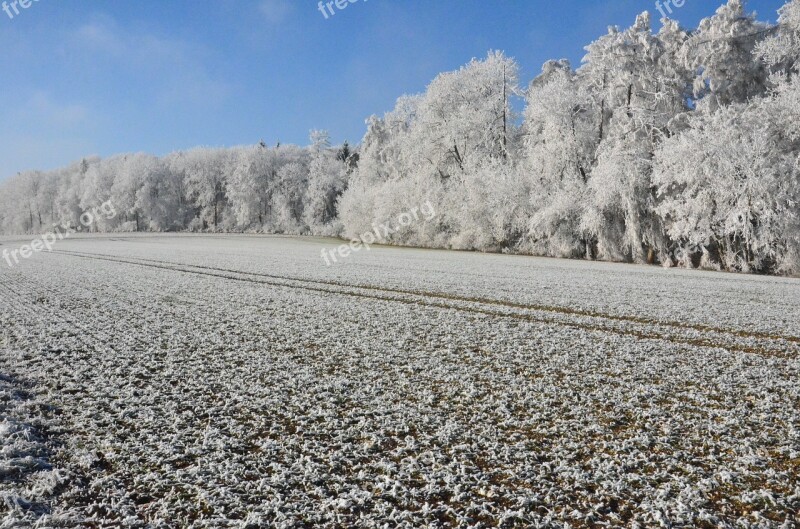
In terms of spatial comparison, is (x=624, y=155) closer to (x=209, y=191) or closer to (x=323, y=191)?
(x=323, y=191)

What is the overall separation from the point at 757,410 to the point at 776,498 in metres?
2.49

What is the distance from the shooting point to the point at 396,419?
5605mm

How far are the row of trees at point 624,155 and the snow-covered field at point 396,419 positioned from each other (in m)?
18.9

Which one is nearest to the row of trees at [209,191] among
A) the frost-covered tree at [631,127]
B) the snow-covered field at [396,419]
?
the frost-covered tree at [631,127]

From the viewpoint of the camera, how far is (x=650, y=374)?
752cm

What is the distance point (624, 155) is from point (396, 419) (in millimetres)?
33118

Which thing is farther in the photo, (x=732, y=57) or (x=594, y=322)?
(x=732, y=57)

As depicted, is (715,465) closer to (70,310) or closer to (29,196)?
(70,310)

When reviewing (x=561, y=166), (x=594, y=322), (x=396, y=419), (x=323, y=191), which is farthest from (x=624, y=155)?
(x=323, y=191)

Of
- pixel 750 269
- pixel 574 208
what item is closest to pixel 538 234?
pixel 574 208

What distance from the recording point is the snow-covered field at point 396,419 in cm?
386
